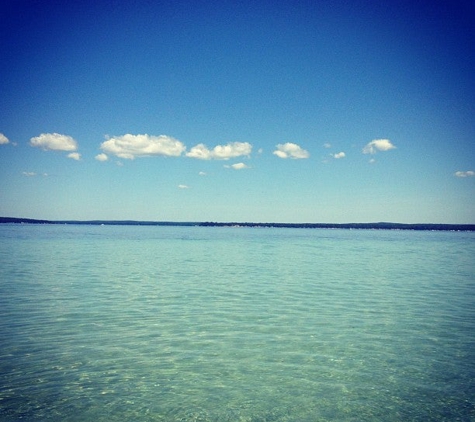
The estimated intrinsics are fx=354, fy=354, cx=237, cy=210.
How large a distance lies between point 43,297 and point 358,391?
676 inches

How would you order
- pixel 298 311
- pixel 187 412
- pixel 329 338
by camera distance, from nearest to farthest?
1. pixel 187 412
2. pixel 329 338
3. pixel 298 311

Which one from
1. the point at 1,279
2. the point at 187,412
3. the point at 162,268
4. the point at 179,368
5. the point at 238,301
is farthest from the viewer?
the point at 162,268

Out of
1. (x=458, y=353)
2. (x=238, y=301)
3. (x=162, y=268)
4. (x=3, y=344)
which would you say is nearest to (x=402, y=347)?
(x=458, y=353)

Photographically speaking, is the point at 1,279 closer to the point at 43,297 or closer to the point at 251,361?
the point at 43,297

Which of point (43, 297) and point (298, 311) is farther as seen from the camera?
point (43, 297)

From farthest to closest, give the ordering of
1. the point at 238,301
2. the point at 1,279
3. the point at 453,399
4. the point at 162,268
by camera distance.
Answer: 1. the point at 162,268
2. the point at 1,279
3. the point at 238,301
4. the point at 453,399

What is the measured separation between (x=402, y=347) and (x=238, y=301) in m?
9.02

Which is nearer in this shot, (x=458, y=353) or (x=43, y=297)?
(x=458, y=353)

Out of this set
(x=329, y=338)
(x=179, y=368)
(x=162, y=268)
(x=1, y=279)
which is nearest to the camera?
(x=179, y=368)

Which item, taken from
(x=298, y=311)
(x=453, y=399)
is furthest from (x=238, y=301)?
(x=453, y=399)

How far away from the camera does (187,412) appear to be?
796 cm

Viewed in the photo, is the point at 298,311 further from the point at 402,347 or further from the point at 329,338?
the point at 402,347

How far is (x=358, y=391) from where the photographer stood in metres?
9.04

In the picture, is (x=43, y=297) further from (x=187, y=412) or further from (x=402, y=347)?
(x=402, y=347)
